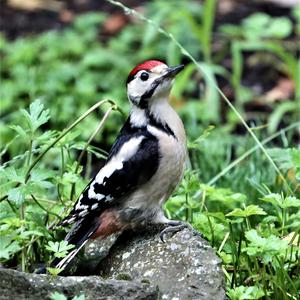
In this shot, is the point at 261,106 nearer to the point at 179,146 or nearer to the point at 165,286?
the point at 179,146

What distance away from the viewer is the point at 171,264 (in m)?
3.80

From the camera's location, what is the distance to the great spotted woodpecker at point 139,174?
13.3 ft

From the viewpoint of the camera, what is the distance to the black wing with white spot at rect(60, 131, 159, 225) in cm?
405

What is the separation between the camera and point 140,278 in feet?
12.4

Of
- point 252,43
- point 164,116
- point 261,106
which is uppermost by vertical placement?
point 164,116

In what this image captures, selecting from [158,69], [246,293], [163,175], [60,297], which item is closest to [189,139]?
[158,69]

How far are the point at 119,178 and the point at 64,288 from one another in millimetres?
737

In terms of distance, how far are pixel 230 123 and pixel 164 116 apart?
133 inches

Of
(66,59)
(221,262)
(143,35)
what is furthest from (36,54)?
(221,262)

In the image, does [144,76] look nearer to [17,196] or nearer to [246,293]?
[17,196]

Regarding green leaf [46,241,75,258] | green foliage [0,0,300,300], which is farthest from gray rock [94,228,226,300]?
green leaf [46,241,75,258]

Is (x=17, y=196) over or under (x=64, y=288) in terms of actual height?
over

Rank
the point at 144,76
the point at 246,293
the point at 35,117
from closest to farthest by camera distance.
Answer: the point at 246,293 → the point at 35,117 → the point at 144,76

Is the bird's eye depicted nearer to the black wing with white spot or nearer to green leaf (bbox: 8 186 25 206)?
the black wing with white spot
